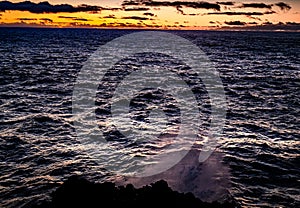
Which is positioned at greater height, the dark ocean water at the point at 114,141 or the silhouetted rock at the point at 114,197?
the silhouetted rock at the point at 114,197

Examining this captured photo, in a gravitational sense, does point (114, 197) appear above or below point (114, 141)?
above

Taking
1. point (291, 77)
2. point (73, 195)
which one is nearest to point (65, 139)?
point (73, 195)

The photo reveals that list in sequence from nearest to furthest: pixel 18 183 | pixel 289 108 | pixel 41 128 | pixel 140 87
→ pixel 18 183 < pixel 41 128 < pixel 289 108 < pixel 140 87

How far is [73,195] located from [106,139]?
9.70 metres

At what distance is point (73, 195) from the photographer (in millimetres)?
10086

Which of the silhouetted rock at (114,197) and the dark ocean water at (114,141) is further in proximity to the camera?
the dark ocean water at (114,141)

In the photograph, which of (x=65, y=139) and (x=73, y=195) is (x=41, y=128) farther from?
(x=73, y=195)

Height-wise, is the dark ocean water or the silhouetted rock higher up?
the silhouetted rock

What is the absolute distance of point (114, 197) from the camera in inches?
400

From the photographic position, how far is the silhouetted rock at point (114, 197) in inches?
387

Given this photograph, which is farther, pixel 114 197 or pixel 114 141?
pixel 114 141

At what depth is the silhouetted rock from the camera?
387 inches

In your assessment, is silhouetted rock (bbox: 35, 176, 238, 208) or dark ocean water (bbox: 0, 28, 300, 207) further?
dark ocean water (bbox: 0, 28, 300, 207)

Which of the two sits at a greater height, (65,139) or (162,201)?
(162,201)
